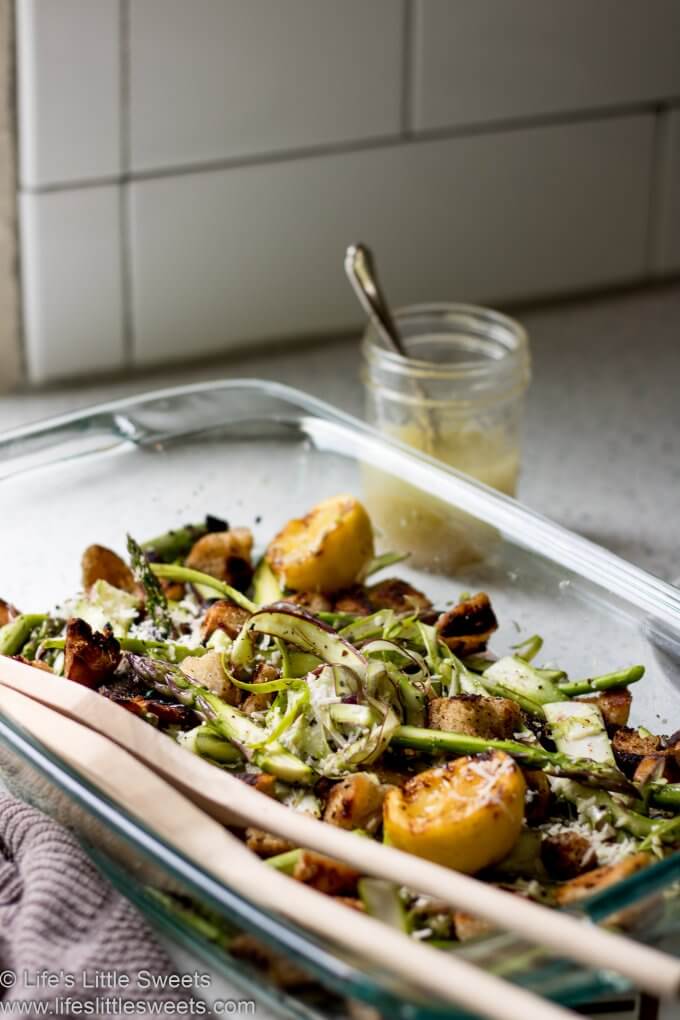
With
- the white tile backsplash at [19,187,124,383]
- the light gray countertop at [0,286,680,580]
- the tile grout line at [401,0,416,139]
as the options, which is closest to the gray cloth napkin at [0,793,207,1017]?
the light gray countertop at [0,286,680,580]

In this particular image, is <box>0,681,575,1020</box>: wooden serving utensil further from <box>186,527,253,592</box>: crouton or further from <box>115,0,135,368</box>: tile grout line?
<box>115,0,135,368</box>: tile grout line

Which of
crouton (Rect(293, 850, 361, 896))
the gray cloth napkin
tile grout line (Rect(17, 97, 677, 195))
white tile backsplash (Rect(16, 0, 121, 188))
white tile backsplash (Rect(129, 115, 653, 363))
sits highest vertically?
white tile backsplash (Rect(16, 0, 121, 188))

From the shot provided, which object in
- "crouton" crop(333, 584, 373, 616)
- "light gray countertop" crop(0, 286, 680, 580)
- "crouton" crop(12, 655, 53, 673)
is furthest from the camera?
"light gray countertop" crop(0, 286, 680, 580)

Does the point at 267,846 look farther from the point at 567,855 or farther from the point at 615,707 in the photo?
the point at 615,707

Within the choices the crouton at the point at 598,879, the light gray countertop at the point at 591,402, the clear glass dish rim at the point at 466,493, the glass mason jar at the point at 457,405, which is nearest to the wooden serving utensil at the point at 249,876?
the crouton at the point at 598,879

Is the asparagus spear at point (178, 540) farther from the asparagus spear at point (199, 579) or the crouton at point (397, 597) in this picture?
the crouton at point (397, 597)

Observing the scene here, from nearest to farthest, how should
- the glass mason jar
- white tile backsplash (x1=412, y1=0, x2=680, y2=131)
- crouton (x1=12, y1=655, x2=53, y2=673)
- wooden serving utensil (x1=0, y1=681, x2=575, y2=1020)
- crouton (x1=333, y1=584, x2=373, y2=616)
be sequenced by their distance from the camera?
1. wooden serving utensil (x1=0, y1=681, x2=575, y2=1020)
2. crouton (x1=12, y1=655, x2=53, y2=673)
3. crouton (x1=333, y1=584, x2=373, y2=616)
4. the glass mason jar
5. white tile backsplash (x1=412, y1=0, x2=680, y2=131)

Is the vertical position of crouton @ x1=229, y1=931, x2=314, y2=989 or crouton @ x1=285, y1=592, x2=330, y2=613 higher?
crouton @ x1=229, y1=931, x2=314, y2=989

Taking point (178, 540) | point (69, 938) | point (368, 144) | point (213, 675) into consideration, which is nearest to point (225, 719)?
point (213, 675)
